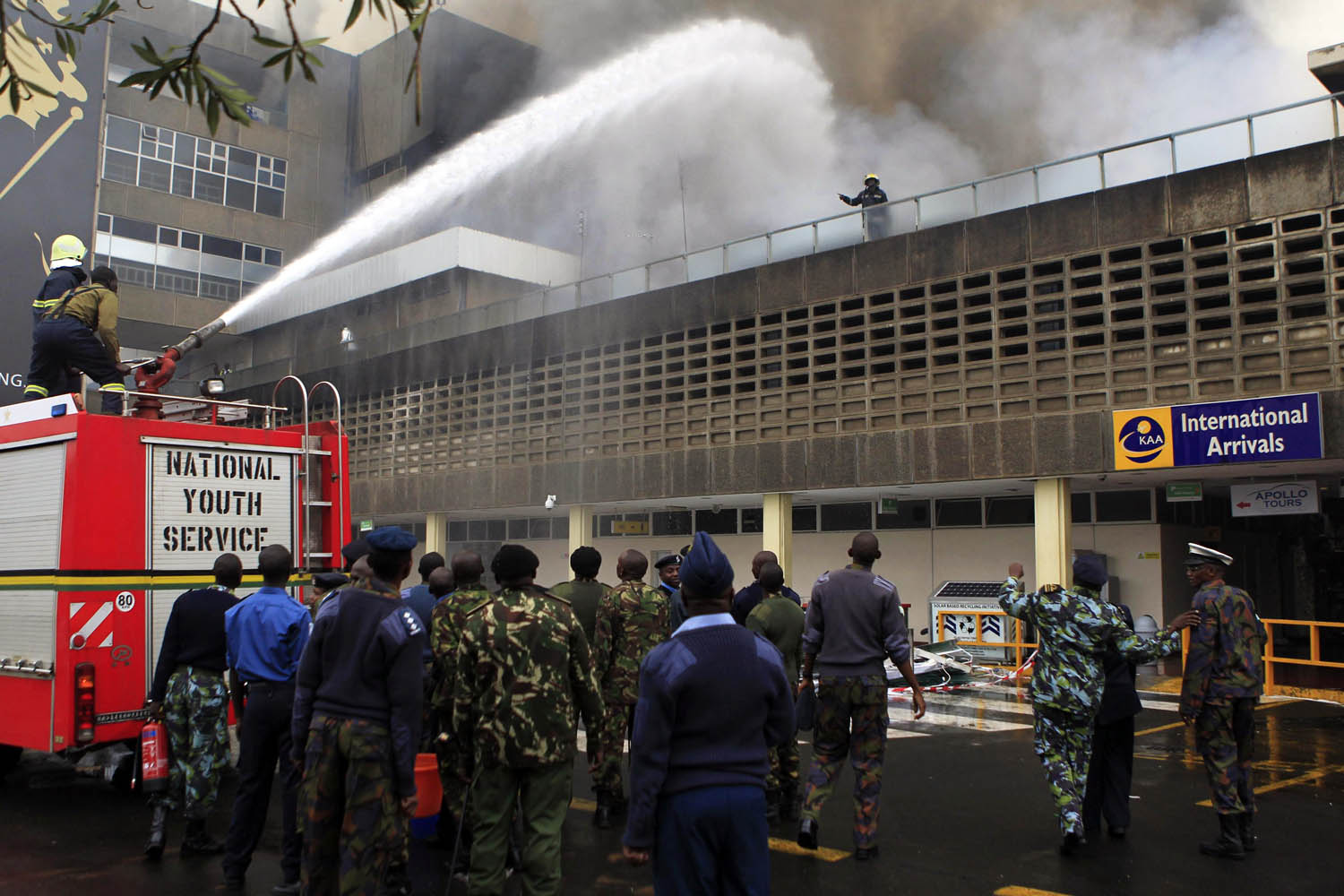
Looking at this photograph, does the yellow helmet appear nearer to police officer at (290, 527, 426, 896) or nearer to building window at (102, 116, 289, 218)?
police officer at (290, 527, 426, 896)

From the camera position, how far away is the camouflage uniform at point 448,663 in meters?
5.50

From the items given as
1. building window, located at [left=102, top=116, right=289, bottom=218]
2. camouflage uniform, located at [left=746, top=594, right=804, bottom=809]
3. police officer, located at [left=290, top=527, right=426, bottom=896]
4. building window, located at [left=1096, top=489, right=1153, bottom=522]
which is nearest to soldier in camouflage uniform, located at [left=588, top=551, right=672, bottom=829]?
camouflage uniform, located at [left=746, top=594, right=804, bottom=809]

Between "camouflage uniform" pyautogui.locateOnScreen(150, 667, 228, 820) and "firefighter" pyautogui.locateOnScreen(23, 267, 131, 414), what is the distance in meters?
2.69

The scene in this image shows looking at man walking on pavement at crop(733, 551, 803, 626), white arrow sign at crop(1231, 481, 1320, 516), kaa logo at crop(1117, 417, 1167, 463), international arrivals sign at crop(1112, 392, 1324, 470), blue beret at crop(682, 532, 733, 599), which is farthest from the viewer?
white arrow sign at crop(1231, 481, 1320, 516)

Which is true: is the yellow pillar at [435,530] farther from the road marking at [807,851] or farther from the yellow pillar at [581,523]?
the road marking at [807,851]

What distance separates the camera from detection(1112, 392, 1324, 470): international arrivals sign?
45.2 ft

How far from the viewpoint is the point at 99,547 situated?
6602 mm

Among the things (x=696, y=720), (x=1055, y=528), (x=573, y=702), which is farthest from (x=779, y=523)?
(x=696, y=720)

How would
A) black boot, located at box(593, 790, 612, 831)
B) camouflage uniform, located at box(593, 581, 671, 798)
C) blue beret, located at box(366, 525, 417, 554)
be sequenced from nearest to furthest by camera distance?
1. blue beret, located at box(366, 525, 417, 554)
2. black boot, located at box(593, 790, 612, 831)
3. camouflage uniform, located at box(593, 581, 671, 798)

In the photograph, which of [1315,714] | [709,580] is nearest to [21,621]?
[709,580]

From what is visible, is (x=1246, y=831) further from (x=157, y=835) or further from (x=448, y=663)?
(x=157, y=835)

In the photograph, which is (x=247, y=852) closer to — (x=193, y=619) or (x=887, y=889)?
(x=193, y=619)

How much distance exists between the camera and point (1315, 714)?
11.6 metres

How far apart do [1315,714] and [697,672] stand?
434 inches
